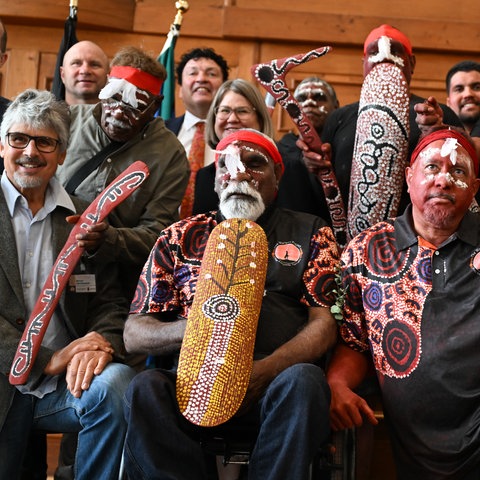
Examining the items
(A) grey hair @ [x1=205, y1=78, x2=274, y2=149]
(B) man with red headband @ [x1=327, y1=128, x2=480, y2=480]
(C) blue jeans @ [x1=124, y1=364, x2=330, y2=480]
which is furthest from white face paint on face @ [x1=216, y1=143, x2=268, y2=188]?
(C) blue jeans @ [x1=124, y1=364, x2=330, y2=480]

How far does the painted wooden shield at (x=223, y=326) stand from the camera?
2.12 meters

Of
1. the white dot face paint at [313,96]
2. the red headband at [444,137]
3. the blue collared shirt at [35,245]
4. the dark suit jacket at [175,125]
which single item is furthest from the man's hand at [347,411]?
the dark suit jacket at [175,125]

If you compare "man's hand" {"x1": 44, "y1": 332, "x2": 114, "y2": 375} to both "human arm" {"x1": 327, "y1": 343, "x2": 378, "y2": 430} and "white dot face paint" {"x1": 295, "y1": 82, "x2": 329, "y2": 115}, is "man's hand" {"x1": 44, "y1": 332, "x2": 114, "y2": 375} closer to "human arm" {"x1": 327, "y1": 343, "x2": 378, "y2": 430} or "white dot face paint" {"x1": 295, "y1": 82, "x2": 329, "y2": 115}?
"human arm" {"x1": 327, "y1": 343, "x2": 378, "y2": 430}

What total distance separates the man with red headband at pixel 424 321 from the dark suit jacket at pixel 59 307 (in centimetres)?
73

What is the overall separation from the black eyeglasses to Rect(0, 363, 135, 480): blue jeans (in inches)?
29.1

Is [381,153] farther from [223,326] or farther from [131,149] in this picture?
[223,326]

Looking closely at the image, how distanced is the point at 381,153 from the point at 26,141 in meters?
1.20

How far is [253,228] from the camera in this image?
246 centimetres

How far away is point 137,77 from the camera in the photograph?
10.1ft

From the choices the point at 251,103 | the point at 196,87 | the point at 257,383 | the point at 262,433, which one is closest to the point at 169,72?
the point at 196,87

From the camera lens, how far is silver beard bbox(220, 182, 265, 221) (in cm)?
256

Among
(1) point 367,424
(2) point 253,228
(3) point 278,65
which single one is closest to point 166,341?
(2) point 253,228

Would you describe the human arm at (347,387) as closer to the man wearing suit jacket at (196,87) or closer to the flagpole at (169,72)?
the man wearing suit jacket at (196,87)

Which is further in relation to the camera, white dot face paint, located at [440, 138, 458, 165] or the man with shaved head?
the man with shaved head
